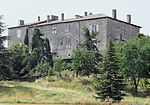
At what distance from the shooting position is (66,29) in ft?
213

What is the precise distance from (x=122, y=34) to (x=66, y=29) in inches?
427

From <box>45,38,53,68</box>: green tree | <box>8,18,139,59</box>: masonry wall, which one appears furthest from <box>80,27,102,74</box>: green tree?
<box>45,38,53,68</box>: green tree

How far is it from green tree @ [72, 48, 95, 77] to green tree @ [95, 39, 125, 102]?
1780 cm

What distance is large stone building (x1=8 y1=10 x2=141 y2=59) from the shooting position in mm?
60281

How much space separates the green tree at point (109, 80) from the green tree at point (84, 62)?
17803 mm

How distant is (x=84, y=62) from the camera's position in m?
52.8

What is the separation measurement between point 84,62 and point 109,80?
751 inches

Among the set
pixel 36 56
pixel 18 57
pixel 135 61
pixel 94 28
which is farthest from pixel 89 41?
pixel 18 57

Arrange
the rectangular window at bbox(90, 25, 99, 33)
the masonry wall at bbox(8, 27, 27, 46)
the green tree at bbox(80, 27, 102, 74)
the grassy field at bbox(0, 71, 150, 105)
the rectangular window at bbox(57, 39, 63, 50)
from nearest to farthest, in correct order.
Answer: the grassy field at bbox(0, 71, 150, 105) < the green tree at bbox(80, 27, 102, 74) < the rectangular window at bbox(90, 25, 99, 33) < the rectangular window at bbox(57, 39, 63, 50) < the masonry wall at bbox(8, 27, 27, 46)

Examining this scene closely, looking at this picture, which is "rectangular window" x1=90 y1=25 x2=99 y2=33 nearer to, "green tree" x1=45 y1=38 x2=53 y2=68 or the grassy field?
"green tree" x1=45 y1=38 x2=53 y2=68

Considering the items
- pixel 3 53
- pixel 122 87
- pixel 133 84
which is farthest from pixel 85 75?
pixel 122 87

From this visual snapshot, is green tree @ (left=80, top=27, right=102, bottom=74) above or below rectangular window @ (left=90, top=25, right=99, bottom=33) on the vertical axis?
below

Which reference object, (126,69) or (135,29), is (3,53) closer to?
(126,69)

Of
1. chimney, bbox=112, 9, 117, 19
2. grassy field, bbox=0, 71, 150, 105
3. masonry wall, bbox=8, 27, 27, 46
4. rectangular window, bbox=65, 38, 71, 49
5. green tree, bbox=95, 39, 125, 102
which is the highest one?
chimney, bbox=112, 9, 117, 19
